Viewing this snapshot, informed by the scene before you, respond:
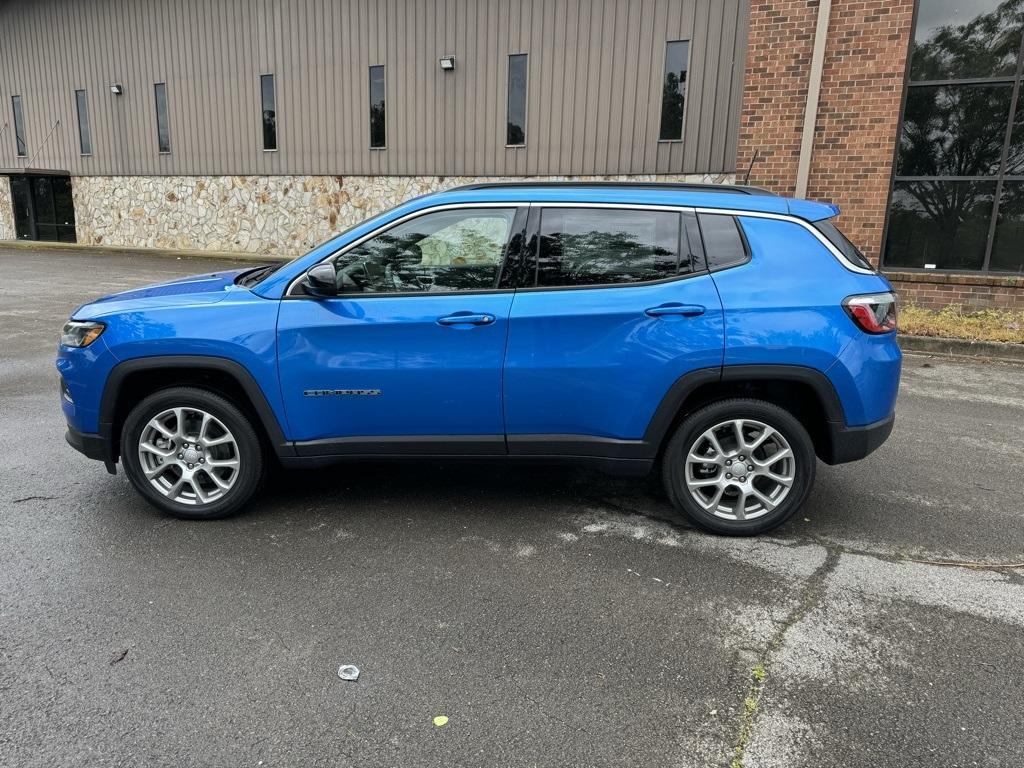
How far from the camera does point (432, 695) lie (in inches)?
101

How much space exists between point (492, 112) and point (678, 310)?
15.8 metres

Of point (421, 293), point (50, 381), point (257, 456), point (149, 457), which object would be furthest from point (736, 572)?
point (50, 381)

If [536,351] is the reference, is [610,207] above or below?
above

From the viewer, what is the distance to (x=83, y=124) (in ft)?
80.7

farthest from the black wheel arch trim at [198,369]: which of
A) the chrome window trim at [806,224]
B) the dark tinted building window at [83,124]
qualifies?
the dark tinted building window at [83,124]

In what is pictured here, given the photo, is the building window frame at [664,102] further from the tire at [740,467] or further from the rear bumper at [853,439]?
the tire at [740,467]

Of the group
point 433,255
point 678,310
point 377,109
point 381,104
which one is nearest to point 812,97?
point 678,310

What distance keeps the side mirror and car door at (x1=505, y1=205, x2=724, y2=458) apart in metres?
Answer: 0.91

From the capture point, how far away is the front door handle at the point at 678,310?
354cm

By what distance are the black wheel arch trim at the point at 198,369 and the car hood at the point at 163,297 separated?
0.97 ft

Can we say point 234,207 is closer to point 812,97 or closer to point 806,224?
point 812,97

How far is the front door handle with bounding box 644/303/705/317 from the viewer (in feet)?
11.6

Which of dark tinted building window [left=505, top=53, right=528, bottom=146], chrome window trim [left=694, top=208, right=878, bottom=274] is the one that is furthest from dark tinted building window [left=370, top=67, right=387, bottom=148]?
chrome window trim [left=694, top=208, right=878, bottom=274]

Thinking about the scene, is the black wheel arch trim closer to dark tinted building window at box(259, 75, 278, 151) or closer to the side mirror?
the side mirror
